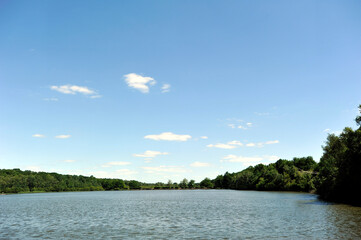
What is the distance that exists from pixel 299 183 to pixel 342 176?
10306 centimetres

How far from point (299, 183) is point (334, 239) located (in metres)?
147

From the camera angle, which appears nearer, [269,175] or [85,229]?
[85,229]

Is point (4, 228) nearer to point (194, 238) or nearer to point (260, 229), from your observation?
point (194, 238)

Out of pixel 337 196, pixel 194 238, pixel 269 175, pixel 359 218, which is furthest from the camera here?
pixel 269 175

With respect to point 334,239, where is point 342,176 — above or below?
above

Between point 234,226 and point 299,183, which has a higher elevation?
point 299,183

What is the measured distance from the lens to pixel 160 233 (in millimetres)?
31422

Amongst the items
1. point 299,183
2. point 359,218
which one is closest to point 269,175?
point 299,183

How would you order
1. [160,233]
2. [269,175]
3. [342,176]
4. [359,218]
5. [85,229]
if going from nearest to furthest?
[160,233] → [85,229] → [359,218] → [342,176] → [269,175]

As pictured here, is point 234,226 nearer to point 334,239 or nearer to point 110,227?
point 334,239

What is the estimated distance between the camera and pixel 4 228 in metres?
36.1

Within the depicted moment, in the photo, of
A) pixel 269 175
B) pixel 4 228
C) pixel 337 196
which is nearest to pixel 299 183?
pixel 269 175

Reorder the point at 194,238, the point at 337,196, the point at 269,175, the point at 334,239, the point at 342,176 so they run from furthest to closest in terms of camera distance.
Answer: the point at 269,175 → the point at 337,196 → the point at 342,176 → the point at 194,238 → the point at 334,239

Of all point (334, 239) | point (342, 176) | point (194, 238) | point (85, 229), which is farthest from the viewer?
point (342, 176)
